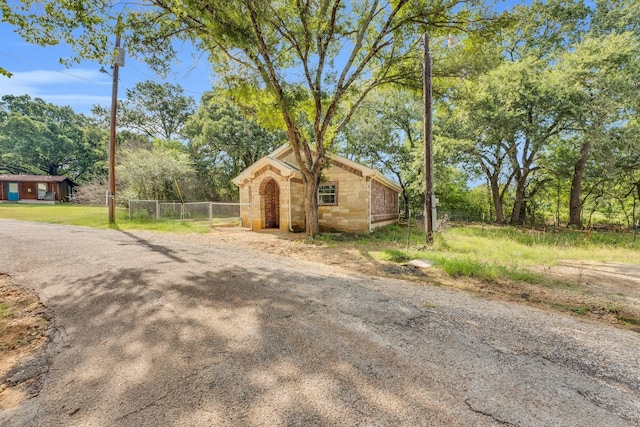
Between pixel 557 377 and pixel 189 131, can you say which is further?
pixel 189 131

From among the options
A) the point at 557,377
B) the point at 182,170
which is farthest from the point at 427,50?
the point at 182,170

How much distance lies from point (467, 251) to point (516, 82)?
409 inches

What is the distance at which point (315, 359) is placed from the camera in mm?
2396

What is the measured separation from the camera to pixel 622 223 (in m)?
20.2

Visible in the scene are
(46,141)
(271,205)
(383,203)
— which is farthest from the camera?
(46,141)

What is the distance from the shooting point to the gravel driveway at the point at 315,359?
1.80 metres

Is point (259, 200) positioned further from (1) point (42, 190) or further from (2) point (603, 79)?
(1) point (42, 190)

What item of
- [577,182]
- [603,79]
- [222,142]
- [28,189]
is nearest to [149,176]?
[222,142]

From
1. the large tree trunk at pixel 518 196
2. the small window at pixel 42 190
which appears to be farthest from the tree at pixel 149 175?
the large tree trunk at pixel 518 196

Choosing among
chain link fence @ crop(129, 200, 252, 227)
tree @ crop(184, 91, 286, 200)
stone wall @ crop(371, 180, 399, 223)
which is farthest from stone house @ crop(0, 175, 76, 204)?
stone wall @ crop(371, 180, 399, 223)

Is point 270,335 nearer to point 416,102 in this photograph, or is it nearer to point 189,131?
point 416,102

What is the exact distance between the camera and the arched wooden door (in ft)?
46.5

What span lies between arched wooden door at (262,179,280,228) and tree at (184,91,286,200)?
10.7 metres

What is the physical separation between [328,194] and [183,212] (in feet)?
28.6
